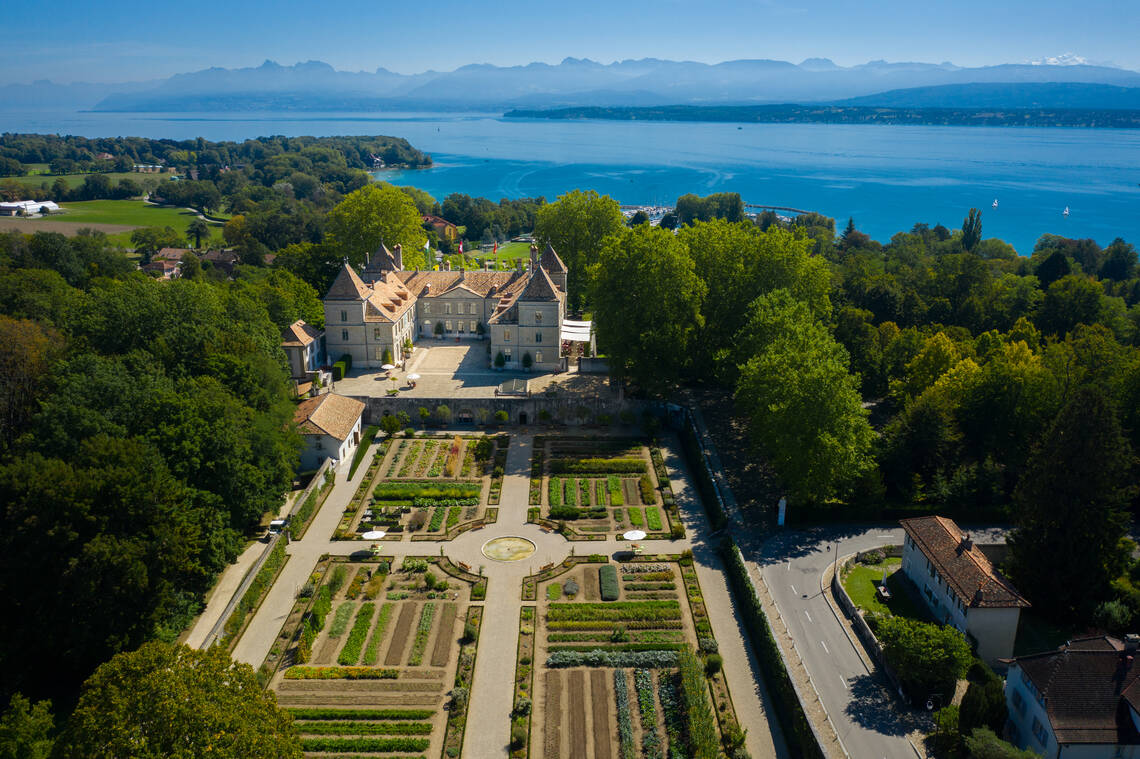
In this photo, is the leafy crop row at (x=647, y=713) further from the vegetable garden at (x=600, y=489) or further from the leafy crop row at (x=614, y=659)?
the vegetable garden at (x=600, y=489)

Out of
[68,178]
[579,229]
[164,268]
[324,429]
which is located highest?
[68,178]

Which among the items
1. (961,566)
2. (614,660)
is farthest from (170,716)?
(961,566)

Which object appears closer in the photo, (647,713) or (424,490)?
(647,713)

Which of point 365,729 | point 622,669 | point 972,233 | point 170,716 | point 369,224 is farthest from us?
point 972,233

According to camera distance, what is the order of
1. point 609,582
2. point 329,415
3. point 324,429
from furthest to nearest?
point 329,415 → point 324,429 → point 609,582

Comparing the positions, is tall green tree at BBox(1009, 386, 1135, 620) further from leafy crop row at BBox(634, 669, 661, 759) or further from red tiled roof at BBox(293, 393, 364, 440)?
red tiled roof at BBox(293, 393, 364, 440)

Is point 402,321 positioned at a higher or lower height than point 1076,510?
higher

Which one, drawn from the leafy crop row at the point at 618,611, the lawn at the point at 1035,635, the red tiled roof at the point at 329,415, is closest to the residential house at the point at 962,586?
the lawn at the point at 1035,635

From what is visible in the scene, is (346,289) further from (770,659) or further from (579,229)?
(770,659)

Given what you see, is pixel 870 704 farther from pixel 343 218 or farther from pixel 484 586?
pixel 343 218
